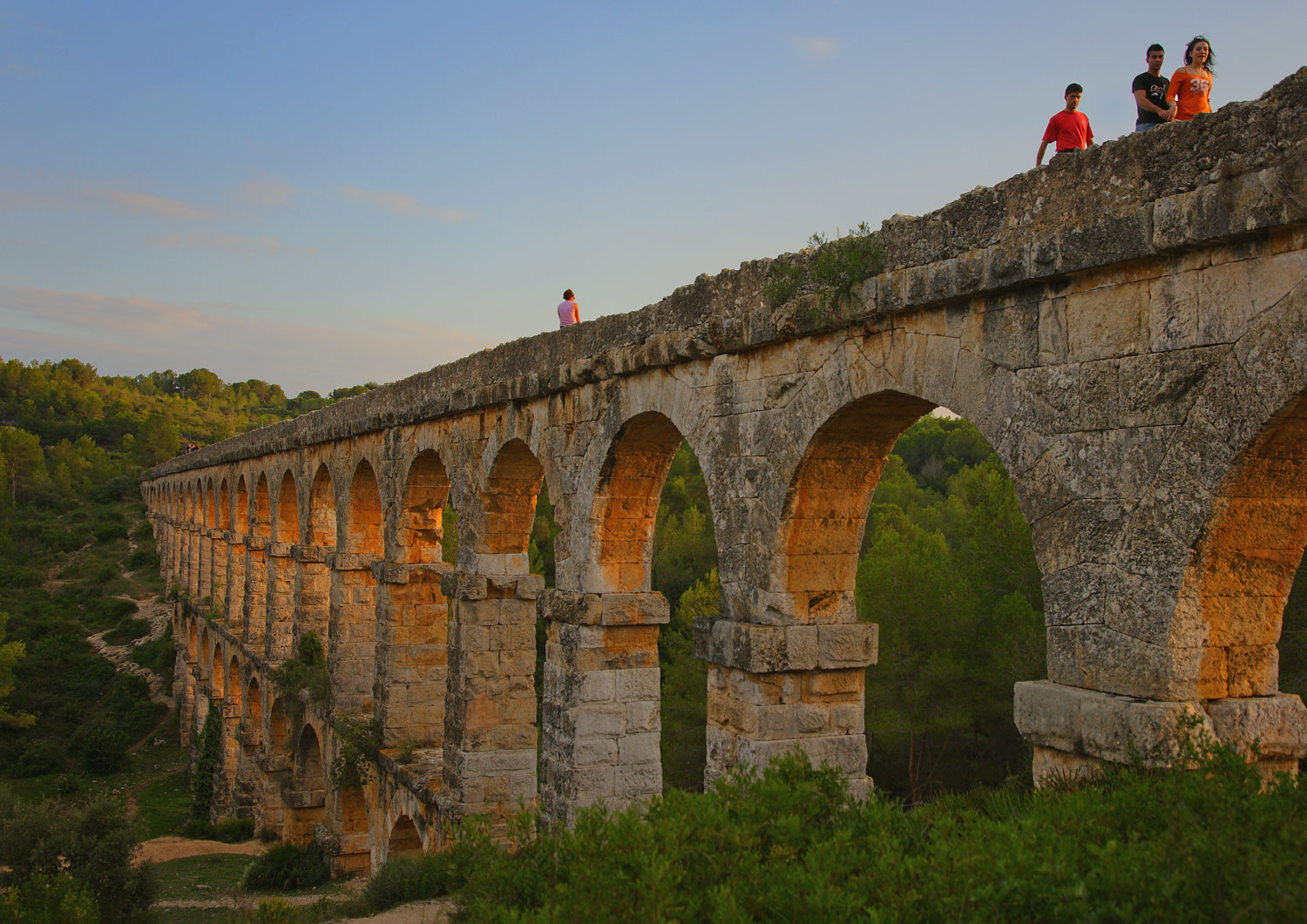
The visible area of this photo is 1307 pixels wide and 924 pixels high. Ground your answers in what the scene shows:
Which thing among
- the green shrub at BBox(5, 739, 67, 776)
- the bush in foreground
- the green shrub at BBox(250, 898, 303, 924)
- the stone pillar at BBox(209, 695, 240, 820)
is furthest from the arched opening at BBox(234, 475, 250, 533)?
the bush in foreground

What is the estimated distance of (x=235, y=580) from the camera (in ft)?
71.4

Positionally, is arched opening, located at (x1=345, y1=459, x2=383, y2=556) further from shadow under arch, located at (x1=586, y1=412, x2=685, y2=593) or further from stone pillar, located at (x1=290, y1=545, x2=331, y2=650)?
shadow under arch, located at (x1=586, y1=412, x2=685, y2=593)

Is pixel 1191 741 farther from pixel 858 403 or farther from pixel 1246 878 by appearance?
pixel 858 403

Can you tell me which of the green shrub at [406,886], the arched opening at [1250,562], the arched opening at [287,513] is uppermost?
the arched opening at [287,513]

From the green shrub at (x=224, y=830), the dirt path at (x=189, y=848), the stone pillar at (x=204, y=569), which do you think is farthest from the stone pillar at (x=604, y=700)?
the stone pillar at (x=204, y=569)

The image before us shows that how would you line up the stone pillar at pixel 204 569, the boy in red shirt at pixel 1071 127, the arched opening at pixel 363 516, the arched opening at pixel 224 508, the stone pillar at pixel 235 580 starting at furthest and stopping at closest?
the stone pillar at pixel 204 569 → the arched opening at pixel 224 508 → the stone pillar at pixel 235 580 → the arched opening at pixel 363 516 → the boy in red shirt at pixel 1071 127

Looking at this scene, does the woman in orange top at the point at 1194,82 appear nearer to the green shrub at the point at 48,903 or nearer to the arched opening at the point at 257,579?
the green shrub at the point at 48,903

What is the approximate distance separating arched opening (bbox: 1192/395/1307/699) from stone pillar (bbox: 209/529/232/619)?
23.5 metres

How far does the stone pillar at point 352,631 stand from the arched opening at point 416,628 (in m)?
1.56

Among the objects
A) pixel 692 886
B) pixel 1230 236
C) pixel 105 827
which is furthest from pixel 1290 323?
pixel 105 827

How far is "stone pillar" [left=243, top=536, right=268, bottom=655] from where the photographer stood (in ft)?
62.2

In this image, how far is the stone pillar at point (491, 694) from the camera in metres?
9.57

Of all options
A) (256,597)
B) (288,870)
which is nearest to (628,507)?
(288,870)

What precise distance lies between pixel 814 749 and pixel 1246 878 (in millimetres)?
3404
